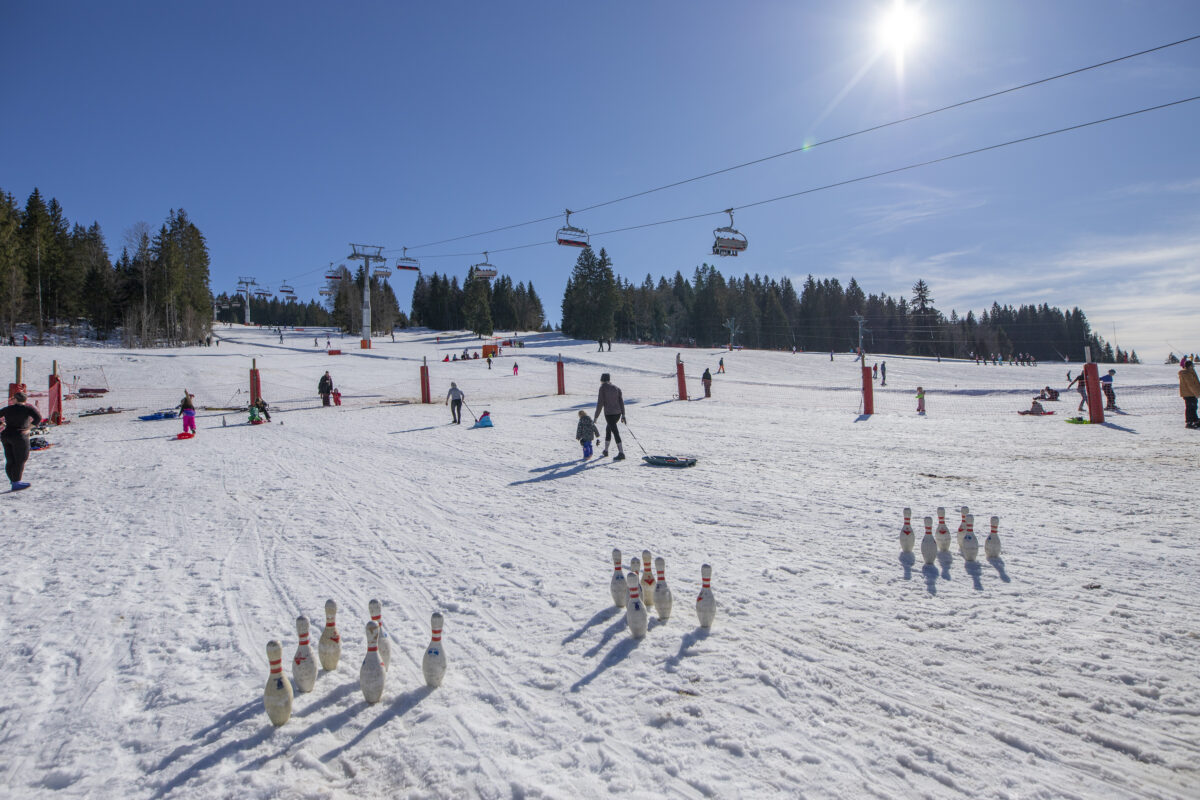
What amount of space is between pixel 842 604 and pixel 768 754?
2303mm

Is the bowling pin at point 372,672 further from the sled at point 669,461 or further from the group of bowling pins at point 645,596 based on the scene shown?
the sled at point 669,461

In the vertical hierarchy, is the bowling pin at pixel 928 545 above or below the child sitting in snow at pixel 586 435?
below

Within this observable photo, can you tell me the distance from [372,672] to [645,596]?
7.67 ft

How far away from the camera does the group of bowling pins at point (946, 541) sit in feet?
19.7

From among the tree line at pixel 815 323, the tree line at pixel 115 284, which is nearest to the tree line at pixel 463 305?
the tree line at pixel 815 323

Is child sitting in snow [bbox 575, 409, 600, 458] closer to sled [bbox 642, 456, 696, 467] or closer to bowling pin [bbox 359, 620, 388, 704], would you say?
sled [bbox 642, 456, 696, 467]

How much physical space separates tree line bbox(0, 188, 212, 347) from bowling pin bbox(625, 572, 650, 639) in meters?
72.8

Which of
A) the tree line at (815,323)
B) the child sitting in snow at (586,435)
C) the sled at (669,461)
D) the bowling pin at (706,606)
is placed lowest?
the bowling pin at (706,606)

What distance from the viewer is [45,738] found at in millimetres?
3645

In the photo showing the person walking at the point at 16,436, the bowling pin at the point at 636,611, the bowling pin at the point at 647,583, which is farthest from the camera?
the person walking at the point at 16,436

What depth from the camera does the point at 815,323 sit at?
113 meters

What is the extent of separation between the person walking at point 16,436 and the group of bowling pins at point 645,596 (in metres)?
11.7

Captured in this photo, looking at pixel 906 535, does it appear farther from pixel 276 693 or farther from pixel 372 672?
pixel 276 693

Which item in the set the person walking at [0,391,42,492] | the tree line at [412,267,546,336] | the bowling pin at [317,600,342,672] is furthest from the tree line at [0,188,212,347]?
the bowling pin at [317,600,342,672]
